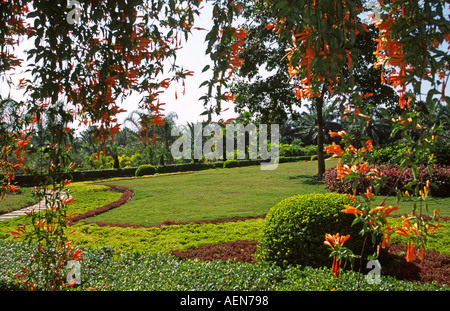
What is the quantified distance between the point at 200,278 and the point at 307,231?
1282 millimetres

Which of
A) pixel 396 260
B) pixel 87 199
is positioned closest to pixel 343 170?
pixel 396 260

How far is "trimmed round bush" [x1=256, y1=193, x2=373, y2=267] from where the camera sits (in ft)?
11.9

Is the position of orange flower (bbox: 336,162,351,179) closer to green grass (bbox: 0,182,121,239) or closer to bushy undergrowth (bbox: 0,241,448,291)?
bushy undergrowth (bbox: 0,241,448,291)

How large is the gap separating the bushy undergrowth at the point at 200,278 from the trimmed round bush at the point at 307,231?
12.2 inches

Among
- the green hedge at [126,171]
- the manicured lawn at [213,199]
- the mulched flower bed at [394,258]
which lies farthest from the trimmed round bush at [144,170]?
the mulched flower bed at [394,258]

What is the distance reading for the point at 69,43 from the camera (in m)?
1.97

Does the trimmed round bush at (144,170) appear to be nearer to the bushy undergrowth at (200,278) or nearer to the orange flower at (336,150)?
the bushy undergrowth at (200,278)

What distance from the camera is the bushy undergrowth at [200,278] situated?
2826mm

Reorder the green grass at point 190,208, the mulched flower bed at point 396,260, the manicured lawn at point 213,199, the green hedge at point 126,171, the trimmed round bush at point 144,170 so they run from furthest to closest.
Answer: the trimmed round bush at point 144,170 → the green hedge at point 126,171 → the manicured lawn at point 213,199 → the green grass at point 190,208 → the mulched flower bed at point 396,260

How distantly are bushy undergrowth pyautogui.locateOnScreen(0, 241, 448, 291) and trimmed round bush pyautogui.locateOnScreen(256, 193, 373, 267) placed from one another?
309mm

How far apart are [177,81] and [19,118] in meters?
1.42

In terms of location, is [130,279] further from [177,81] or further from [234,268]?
[177,81]

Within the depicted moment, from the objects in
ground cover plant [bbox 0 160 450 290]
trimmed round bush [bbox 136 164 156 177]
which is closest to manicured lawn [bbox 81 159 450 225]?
ground cover plant [bbox 0 160 450 290]
